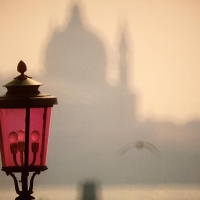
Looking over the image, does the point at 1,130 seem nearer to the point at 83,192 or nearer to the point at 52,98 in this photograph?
the point at 52,98

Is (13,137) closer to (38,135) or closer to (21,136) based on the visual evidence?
(21,136)

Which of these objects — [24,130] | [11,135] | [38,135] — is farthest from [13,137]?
[38,135]

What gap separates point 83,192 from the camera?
33.8ft

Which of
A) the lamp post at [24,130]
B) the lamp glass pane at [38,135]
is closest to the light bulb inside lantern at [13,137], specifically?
the lamp post at [24,130]

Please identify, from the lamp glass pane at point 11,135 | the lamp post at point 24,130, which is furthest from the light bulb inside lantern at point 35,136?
the lamp glass pane at point 11,135

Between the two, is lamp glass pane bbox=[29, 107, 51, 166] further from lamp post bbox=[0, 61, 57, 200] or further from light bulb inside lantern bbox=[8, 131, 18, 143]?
light bulb inside lantern bbox=[8, 131, 18, 143]

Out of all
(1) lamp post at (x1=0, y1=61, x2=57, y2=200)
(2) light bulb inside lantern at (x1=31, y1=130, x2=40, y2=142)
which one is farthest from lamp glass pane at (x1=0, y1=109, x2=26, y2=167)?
(2) light bulb inside lantern at (x1=31, y1=130, x2=40, y2=142)

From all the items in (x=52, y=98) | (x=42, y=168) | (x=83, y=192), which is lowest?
(x=83, y=192)

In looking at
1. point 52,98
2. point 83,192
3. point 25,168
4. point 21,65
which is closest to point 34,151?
point 25,168

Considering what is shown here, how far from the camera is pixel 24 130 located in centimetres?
557

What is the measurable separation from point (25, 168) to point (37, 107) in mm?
652

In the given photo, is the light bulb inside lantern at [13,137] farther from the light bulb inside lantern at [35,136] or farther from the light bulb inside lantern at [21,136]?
the light bulb inside lantern at [35,136]

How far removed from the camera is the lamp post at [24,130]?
217 inches

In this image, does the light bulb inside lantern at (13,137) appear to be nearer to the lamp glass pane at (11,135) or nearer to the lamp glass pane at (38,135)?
the lamp glass pane at (11,135)
